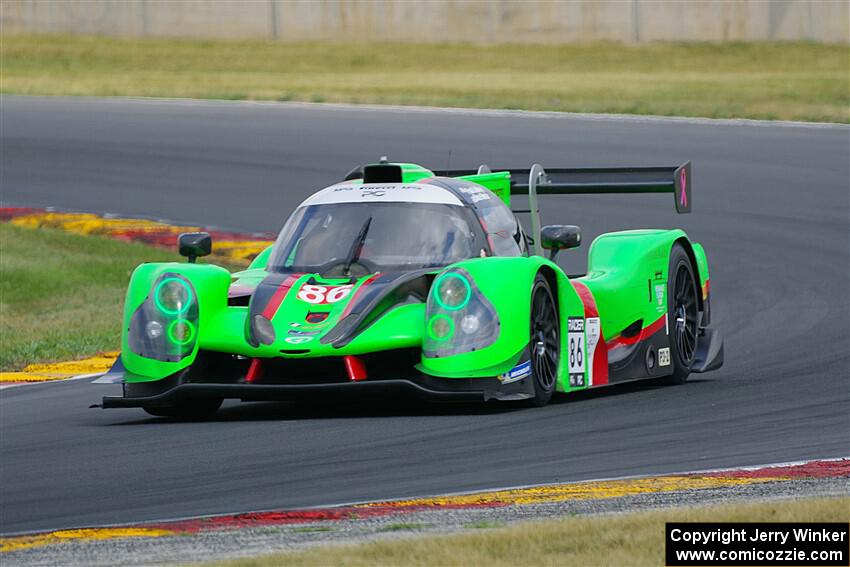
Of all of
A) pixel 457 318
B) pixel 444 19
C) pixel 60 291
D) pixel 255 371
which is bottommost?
pixel 60 291

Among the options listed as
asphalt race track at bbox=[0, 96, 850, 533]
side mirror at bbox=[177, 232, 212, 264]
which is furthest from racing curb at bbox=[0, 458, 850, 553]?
side mirror at bbox=[177, 232, 212, 264]

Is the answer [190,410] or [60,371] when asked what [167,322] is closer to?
[190,410]

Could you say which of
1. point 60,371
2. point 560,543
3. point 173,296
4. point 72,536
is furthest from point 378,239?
point 560,543

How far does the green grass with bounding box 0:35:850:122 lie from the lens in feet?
106

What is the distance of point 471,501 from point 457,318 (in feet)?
9.11

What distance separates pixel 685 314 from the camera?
12.2 m

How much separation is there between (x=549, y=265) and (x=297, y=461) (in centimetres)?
267

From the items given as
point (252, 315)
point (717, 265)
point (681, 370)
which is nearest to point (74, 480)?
point (252, 315)

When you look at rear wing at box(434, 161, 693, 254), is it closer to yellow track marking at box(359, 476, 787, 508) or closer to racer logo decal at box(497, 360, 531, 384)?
racer logo decal at box(497, 360, 531, 384)

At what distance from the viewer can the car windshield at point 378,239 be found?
1045 cm

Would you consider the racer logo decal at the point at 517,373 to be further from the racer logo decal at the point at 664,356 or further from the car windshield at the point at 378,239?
the racer logo decal at the point at 664,356

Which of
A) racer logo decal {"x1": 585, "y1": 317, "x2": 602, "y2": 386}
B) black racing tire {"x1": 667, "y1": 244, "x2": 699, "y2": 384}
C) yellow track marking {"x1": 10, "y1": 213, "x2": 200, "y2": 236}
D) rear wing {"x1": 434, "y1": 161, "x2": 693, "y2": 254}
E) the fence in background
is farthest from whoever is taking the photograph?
the fence in background

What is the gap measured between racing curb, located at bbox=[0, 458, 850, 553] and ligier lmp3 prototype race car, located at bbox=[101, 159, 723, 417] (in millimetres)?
2230

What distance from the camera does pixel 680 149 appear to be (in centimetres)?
2502
